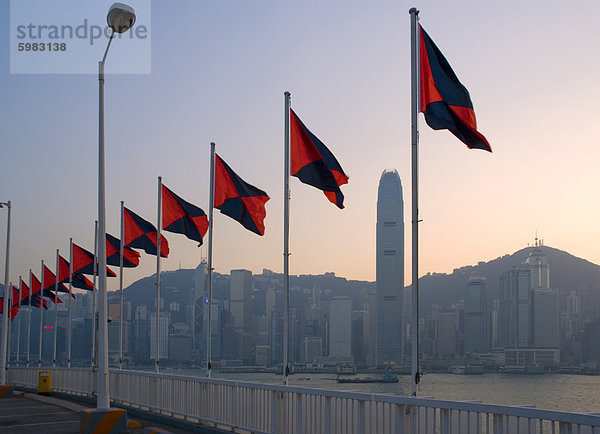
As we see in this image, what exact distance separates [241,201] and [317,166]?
142 inches

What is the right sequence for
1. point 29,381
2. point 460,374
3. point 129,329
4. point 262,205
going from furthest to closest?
point 460,374 < point 129,329 < point 29,381 < point 262,205

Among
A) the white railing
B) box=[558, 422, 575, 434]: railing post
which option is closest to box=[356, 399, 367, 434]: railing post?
the white railing

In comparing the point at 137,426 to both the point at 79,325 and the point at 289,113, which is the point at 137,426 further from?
the point at 79,325

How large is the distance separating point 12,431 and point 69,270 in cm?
2357

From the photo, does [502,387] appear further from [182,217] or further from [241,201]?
[241,201]

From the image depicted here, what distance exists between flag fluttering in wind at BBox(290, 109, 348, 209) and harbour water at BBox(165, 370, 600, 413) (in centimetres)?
9267

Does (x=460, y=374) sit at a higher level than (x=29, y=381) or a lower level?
lower

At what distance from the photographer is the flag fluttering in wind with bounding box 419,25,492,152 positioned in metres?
12.2

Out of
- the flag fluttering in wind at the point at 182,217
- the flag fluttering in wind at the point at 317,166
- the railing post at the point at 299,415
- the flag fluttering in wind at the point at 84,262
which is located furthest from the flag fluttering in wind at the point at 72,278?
the railing post at the point at 299,415

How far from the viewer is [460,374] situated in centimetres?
19650

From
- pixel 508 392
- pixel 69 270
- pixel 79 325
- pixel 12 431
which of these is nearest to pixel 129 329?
pixel 79 325

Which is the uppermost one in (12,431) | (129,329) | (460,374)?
(12,431)

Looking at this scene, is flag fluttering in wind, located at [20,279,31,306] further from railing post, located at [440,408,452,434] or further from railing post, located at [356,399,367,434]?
railing post, located at [440,408,452,434]

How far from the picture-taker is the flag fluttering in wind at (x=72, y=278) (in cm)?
3712
